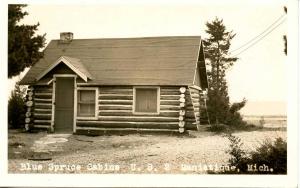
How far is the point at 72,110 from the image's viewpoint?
1321 cm

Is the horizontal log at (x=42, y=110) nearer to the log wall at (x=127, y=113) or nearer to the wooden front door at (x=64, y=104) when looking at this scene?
the wooden front door at (x=64, y=104)

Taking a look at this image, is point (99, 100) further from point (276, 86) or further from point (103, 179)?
point (276, 86)

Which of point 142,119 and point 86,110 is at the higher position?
point 86,110

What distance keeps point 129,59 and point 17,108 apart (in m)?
3.52

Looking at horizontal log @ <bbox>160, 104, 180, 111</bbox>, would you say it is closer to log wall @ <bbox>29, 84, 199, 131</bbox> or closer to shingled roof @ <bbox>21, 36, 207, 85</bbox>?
log wall @ <bbox>29, 84, 199, 131</bbox>

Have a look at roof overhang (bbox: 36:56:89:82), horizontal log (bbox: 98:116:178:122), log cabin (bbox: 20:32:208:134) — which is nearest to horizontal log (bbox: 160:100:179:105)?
log cabin (bbox: 20:32:208:134)

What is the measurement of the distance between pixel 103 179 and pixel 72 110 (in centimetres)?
375

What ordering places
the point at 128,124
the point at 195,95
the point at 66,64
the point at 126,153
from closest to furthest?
the point at 126,153 → the point at 66,64 → the point at 128,124 → the point at 195,95

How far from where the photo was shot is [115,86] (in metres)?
13.2

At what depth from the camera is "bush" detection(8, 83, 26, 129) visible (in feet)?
38.3

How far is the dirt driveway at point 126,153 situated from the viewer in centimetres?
1013

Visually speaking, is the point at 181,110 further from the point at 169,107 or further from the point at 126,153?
the point at 126,153

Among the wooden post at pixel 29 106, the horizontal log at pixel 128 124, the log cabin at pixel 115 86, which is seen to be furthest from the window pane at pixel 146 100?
the wooden post at pixel 29 106

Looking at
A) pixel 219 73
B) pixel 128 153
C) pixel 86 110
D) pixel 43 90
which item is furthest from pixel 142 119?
pixel 43 90
